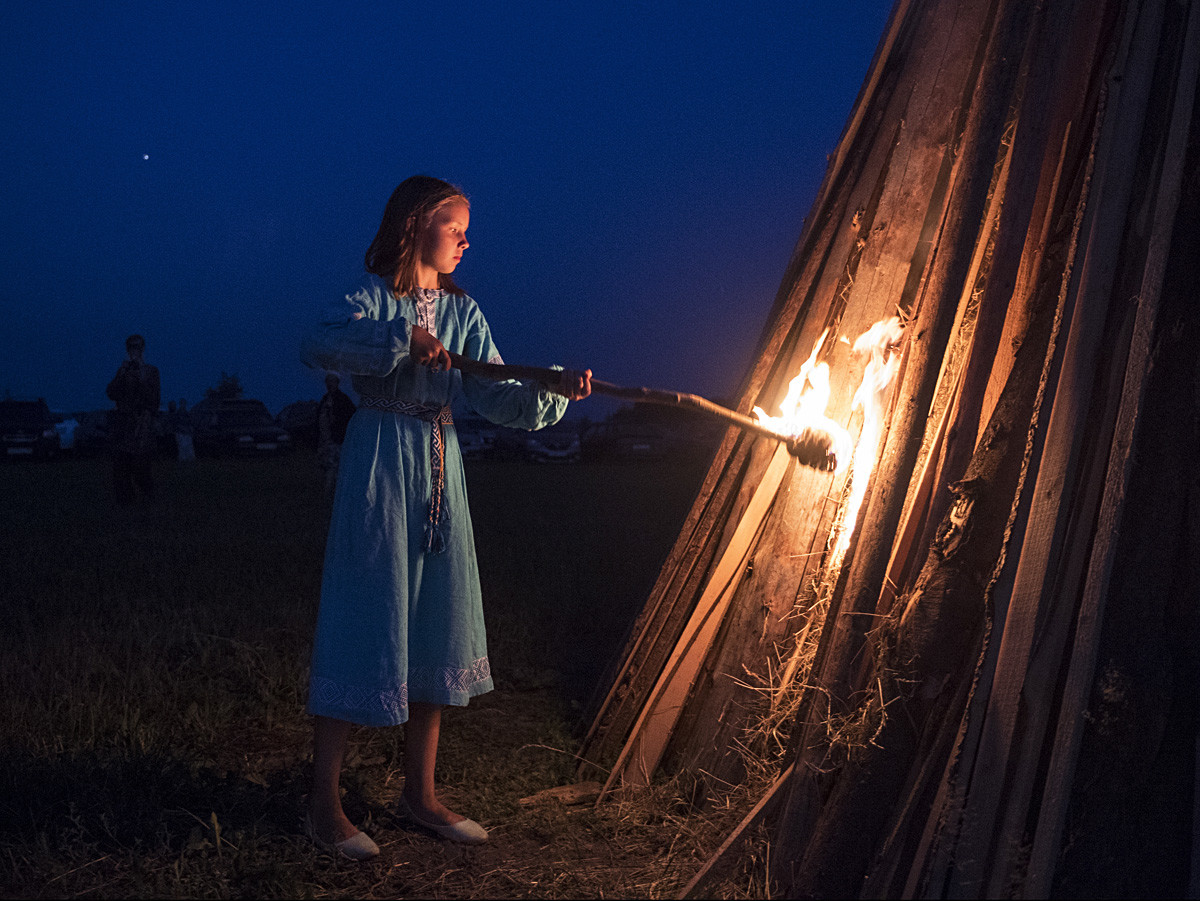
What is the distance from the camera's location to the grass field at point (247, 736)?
283 cm

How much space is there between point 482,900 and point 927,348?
213 centimetres

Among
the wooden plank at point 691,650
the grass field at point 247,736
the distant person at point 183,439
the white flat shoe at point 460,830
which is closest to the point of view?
the grass field at point 247,736

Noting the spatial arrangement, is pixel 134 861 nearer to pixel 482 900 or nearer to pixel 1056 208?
pixel 482 900

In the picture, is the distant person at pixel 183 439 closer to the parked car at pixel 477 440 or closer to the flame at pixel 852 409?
the parked car at pixel 477 440

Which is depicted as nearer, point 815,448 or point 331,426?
point 815,448

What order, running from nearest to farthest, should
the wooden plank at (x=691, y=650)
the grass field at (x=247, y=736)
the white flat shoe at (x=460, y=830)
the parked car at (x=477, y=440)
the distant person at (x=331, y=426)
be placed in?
the grass field at (x=247, y=736)
the white flat shoe at (x=460, y=830)
the wooden plank at (x=691, y=650)
the distant person at (x=331, y=426)
the parked car at (x=477, y=440)

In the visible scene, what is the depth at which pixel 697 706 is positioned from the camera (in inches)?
135

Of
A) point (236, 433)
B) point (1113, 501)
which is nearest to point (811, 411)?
point (1113, 501)

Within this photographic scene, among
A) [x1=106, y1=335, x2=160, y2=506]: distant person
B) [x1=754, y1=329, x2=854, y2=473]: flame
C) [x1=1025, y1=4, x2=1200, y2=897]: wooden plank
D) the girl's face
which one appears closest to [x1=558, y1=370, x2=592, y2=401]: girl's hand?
the girl's face

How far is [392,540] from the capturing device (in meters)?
2.81

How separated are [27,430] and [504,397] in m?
20.7

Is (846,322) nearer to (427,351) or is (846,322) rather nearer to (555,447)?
(427,351)

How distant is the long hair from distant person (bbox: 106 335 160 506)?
7008mm

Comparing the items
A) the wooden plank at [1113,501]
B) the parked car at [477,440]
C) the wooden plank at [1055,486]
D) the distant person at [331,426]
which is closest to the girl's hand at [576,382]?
the wooden plank at [1055,486]
